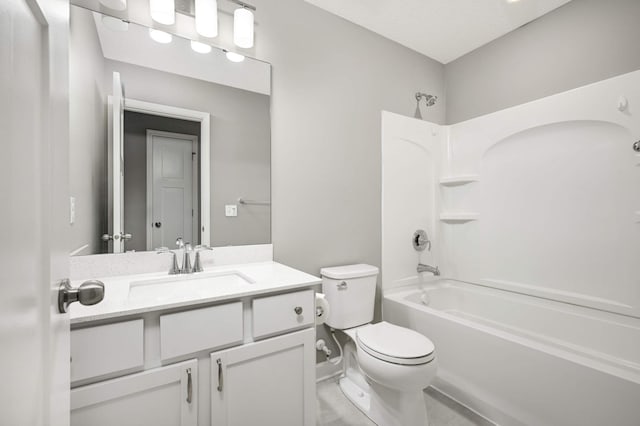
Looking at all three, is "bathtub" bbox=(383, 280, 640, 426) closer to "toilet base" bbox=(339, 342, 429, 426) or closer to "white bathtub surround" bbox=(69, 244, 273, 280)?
"toilet base" bbox=(339, 342, 429, 426)

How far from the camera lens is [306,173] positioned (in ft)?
6.37

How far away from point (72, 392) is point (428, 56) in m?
3.12

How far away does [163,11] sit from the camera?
1.46m

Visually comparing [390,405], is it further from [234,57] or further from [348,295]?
[234,57]

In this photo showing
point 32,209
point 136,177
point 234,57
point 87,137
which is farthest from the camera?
point 234,57

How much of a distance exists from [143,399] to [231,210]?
3.20 feet

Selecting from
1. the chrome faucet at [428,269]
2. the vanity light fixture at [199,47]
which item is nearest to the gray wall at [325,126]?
the vanity light fixture at [199,47]

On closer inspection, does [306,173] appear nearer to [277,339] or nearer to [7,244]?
[277,339]

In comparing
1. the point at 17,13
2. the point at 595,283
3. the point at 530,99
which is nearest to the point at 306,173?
the point at 17,13

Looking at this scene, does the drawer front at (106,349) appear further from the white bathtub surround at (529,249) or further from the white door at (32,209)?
the white bathtub surround at (529,249)

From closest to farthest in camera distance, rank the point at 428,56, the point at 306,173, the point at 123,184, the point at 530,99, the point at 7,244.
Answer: the point at 7,244, the point at 123,184, the point at 306,173, the point at 530,99, the point at 428,56

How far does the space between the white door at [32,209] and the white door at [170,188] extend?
93 centimetres

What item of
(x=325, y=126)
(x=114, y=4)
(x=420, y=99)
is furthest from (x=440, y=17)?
(x=114, y=4)

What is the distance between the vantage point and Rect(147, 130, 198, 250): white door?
1.47 m
